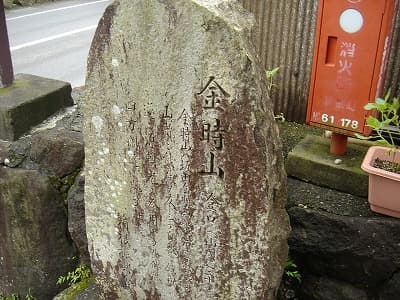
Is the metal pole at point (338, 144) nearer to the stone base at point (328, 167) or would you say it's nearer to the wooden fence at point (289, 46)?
the stone base at point (328, 167)

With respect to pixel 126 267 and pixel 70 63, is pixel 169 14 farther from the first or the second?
pixel 70 63

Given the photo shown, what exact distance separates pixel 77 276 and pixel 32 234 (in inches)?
15.5

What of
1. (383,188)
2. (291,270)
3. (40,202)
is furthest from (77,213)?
(383,188)

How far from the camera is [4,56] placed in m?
3.16

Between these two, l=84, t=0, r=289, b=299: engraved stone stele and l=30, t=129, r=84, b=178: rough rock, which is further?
l=30, t=129, r=84, b=178: rough rock

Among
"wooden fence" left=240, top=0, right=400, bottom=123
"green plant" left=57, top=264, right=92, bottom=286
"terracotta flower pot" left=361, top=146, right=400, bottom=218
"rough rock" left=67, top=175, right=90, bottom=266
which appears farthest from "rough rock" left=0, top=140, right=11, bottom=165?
"terracotta flower pot" left=361, top=146, right=400, bottom=218

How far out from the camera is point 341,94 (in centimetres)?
269

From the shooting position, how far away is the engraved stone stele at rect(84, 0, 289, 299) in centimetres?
189

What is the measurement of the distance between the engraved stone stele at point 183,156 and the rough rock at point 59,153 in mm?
562

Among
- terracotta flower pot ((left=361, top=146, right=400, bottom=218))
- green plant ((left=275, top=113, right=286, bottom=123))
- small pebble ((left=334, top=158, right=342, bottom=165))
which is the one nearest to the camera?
terracotta flower pot ((left=361, top=146, right=400, bottom=218))

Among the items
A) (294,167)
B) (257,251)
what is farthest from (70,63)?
(257,251)

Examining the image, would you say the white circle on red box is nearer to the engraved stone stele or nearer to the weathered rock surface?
the engraved stone stele

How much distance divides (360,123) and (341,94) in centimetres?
20

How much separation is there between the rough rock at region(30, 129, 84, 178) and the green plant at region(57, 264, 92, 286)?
605mm
